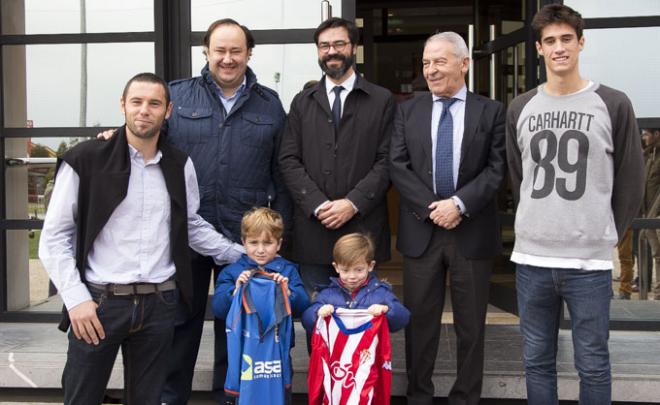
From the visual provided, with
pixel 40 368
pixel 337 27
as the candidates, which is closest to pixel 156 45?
pixel 337 27

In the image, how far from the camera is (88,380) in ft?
9.53

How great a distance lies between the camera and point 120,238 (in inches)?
116

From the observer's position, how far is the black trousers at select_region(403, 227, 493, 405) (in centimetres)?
354

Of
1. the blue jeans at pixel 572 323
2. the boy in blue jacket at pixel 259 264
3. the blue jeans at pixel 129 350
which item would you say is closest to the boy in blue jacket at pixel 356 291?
the boy in blue jacket at pixel 259 264

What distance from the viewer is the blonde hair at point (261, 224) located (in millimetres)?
3320

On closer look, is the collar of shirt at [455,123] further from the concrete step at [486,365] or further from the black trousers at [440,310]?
the concrete step at [486,365]

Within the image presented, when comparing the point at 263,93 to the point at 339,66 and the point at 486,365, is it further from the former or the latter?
the point at 486,365

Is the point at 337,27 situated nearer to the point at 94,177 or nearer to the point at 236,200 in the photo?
the point at 236,200

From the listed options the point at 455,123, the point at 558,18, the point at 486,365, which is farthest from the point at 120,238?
the point at 486,365

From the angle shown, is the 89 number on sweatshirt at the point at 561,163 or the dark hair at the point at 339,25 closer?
the 89 number on sweatshirt at the point at 561,163

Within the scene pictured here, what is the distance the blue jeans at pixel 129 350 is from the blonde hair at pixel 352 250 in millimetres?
717

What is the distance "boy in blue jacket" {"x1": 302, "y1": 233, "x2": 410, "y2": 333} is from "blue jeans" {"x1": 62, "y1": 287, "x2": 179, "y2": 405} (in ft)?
2.14

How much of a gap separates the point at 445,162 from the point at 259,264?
3.20ft

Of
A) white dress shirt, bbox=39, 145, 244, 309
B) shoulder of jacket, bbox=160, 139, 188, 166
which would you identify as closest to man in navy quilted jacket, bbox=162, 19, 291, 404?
shoulder of jacket, bbox=160, 139, 188, 166
